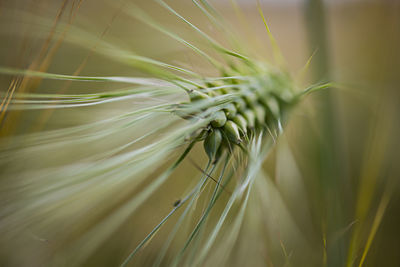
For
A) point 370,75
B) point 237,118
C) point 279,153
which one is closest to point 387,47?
point 370,75

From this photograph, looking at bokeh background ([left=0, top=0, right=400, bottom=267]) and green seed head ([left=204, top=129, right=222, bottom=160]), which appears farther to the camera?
bokeh background ([left=0, top=0, right=400, bottom=267])

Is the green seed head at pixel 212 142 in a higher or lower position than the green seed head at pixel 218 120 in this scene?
lower

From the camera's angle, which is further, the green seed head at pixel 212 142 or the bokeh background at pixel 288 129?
the bokeh background at pixel 288 129

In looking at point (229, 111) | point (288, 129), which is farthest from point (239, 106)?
point (288, 129)

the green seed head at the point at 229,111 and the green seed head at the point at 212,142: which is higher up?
the green seed head at the point at 229,111

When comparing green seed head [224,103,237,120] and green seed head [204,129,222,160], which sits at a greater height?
green seed head [224,103,237,120]

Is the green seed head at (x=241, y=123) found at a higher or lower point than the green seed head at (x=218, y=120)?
lower

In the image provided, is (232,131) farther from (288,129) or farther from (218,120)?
(288,129)

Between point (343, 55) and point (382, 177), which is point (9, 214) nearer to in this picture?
point (382, 177)
